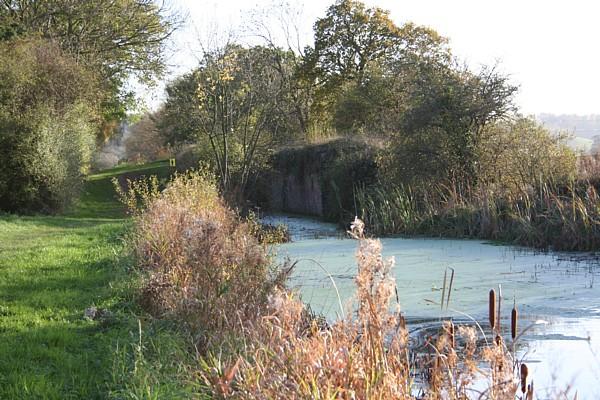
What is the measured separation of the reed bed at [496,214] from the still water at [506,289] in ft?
2.00

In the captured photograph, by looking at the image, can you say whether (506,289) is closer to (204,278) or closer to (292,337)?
(204,278)

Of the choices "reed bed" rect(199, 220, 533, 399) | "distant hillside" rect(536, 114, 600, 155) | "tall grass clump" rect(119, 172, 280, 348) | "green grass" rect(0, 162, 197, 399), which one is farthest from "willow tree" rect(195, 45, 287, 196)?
"reed bed" rect(199, 220, 533, 399)

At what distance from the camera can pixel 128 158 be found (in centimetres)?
5034

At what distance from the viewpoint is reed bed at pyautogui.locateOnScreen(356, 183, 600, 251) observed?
12.0 m

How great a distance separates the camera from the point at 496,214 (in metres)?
13.6

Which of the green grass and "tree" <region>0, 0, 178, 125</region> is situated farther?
"tree" <region>0, 0, 178, 125</region>

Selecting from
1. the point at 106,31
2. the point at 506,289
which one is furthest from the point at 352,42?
the point at 506,289

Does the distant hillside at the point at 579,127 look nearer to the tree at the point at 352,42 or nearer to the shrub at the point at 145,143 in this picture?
the tree at the point at 352,42

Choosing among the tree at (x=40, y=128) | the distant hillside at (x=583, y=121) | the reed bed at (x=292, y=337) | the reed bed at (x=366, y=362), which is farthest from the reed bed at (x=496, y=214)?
the reed bed at (x=366, y=362)

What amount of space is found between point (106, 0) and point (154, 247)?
19407 mm

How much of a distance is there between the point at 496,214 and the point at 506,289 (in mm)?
5831

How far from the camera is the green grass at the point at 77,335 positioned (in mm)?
4141

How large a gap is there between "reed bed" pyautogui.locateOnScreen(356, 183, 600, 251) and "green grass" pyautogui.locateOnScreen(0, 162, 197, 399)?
21.9 feet

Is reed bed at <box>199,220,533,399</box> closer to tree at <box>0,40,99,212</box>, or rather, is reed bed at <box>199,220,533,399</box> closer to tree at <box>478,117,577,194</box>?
tree at <box>478,117,577,194</box>
